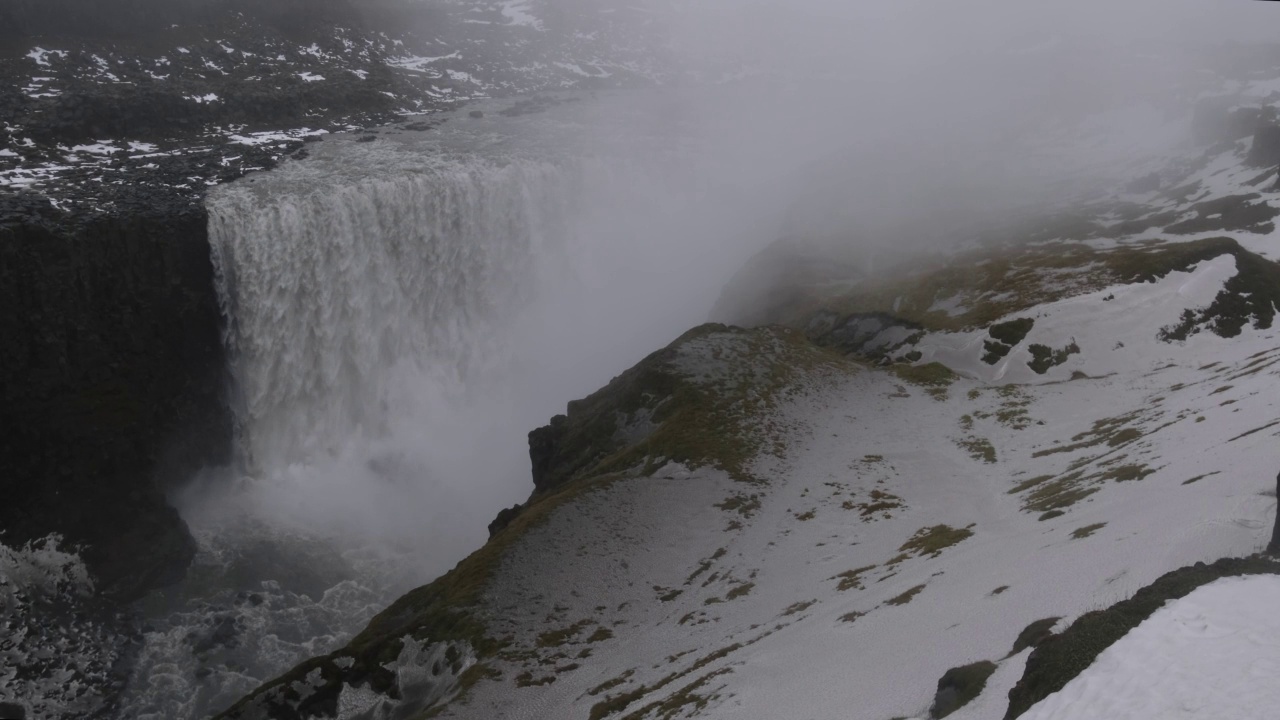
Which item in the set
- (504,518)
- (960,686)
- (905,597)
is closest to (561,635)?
(504,518)

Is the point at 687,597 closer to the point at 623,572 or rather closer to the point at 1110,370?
the point at 623,572

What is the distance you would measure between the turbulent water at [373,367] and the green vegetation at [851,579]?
1015 inches

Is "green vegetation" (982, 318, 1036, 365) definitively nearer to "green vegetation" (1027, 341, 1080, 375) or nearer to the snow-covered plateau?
the snow-covered plateau

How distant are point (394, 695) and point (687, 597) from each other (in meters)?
12.0

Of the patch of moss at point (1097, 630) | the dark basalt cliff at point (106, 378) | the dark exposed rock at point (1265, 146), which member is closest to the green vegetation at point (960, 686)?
the patch of moss at point (1097, 630)

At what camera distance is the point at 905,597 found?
83.6ft

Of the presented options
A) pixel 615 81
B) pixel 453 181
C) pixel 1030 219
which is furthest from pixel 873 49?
pixel 453 181

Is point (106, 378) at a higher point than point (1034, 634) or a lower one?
lower

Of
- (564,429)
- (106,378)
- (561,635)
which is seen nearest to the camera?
(561,635)

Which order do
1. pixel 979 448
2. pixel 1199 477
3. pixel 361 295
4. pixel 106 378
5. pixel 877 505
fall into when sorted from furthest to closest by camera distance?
1. pixel 361 295
2. pixel 106 378
3. pixel 979 448
4. pixel 877 505
5. pixel 1199 477

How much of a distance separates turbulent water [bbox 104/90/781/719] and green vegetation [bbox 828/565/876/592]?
25.8m

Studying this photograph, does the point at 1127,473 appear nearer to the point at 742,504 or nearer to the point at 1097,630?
the point at 742,504

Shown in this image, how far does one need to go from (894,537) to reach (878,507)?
12.8 ft

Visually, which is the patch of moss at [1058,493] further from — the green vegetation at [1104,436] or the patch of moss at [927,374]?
the patch of moss at [927,374]
